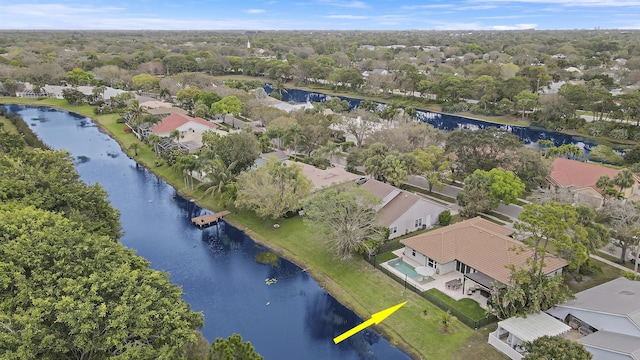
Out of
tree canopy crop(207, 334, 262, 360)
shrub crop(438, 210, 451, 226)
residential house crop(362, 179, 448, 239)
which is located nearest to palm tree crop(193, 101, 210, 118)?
residential house crop(362, 179, 448, 239)

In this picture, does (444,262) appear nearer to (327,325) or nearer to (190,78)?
(327,325)

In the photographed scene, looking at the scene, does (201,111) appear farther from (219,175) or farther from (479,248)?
(479,248)

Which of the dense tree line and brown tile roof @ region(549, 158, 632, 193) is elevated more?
the dense tree line

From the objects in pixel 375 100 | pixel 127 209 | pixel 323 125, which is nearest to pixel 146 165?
pixel 127 209

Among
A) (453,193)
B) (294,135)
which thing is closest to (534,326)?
(453,193)

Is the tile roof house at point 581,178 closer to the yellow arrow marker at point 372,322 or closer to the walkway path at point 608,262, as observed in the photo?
the walkway path at point 608,262

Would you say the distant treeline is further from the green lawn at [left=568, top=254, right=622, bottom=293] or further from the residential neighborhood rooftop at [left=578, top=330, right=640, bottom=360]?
the residential neighborhood rooftop at [left=578, top=330, right=640, bottom=360]
